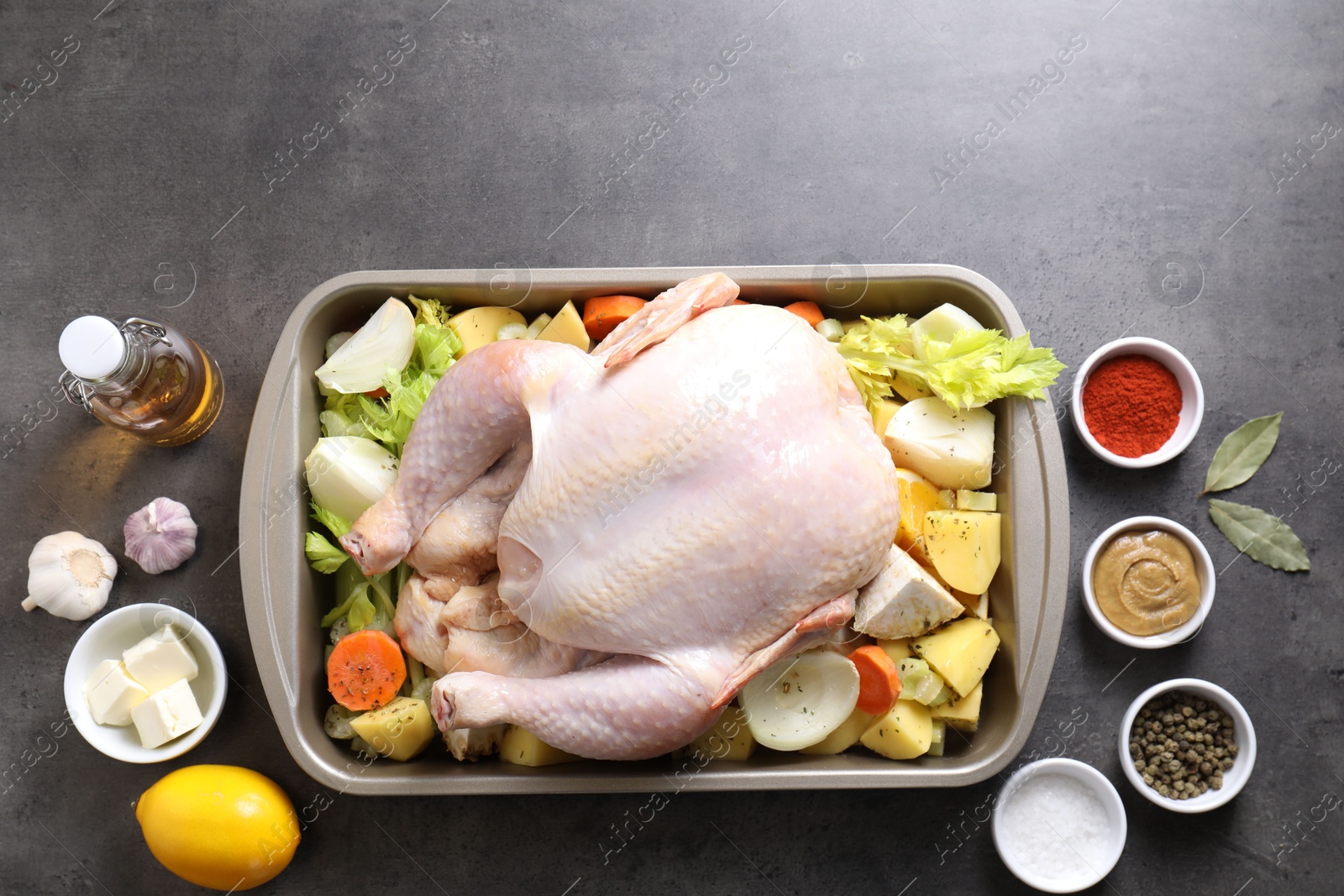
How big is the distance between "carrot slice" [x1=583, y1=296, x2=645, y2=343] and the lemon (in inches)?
61.8

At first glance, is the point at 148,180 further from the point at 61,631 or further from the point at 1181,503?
the point at 1181,503

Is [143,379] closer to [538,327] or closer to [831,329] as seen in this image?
[538,327]

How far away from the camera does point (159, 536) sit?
243cm

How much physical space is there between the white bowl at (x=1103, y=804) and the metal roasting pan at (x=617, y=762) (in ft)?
0.62

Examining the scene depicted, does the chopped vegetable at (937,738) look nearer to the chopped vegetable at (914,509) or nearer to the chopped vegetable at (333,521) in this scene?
the chopped vegetable at (914,509)

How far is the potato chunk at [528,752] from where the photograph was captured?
217cm

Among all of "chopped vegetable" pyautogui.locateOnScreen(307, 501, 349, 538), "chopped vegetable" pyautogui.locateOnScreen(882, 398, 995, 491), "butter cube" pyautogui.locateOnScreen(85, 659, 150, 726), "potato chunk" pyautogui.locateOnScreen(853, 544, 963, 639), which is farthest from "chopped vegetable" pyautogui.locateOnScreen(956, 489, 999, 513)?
"butter cube" pyautogui.locateOnScreen(85, 659, 150, 726)

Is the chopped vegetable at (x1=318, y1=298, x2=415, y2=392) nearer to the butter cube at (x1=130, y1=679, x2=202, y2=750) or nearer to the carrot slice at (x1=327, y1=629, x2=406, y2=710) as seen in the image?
the carrot slice at (x1=327, y1=629, x2=406, y2=710)

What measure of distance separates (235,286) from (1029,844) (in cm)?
287

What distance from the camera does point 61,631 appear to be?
2498mm

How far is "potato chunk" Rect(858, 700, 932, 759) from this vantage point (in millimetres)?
2172

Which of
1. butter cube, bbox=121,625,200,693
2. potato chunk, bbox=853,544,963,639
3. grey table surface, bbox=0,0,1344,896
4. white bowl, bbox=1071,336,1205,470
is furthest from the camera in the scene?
grey table surface, bbox=0,0,1344,896

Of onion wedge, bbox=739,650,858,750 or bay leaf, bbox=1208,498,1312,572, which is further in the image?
bay leaf, bbox=1208,498,1312,572

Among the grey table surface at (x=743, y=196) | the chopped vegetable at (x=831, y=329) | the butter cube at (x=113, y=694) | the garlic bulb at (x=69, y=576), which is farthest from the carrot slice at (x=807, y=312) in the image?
the garlic bulb at (x=69, y=576)
